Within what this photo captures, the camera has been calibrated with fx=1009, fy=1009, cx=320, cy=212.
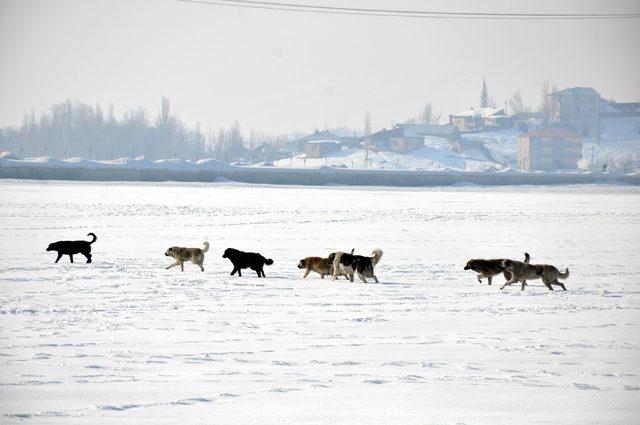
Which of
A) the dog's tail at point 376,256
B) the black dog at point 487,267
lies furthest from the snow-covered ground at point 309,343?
the dog's tail at point 376,256

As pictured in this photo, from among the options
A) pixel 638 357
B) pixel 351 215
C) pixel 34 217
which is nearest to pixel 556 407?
pixel 638 357

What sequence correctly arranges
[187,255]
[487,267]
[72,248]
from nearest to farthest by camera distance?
1. [487,267]
2. [187,255]
3. [72,248]

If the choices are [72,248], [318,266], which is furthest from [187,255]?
[72,248]

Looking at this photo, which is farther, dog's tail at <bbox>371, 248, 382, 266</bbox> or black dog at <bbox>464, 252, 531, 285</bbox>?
dog's tail at <bbox>371, 248, 382, 266</bbox>

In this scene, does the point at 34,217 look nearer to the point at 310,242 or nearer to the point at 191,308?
the point at 310,242

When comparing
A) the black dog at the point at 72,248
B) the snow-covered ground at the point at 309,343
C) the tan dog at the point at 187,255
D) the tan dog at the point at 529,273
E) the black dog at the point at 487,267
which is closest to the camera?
the snow-covered ground at the point at 309,343

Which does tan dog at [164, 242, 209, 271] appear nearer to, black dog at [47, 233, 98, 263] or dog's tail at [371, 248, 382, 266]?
black dog at [47, 233, 98, 263]

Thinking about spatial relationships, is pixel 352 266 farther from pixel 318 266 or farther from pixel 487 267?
pixel 487 267

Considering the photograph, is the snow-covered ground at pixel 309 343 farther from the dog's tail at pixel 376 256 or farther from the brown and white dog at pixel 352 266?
the dog's tail at pixel 376 256

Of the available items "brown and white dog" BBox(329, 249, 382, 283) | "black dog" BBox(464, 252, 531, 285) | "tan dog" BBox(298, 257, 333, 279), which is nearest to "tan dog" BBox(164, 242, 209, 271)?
"tan dog" BBox(298, 257, 333, 279)

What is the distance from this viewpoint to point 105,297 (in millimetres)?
14859

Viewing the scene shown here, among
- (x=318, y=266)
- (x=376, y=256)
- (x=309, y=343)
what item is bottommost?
(x=309, y=343)

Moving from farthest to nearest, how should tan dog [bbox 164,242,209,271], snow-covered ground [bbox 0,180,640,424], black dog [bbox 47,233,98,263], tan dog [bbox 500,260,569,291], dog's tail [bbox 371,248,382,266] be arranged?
black dog [bbox 47,233,98,263] → tan dog [bbox 164,242,209,271] → dog's tail [bbox 371,248,382,266] → tan dog [bbox 500,260,569,291] → snow-covered ground [bbox 0,180,640,424]

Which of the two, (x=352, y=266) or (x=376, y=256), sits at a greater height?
(x=376, y=256)
